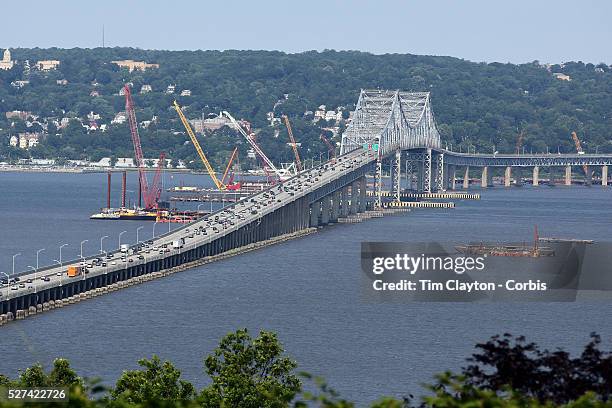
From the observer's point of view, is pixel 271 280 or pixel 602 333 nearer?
pixel 602 333

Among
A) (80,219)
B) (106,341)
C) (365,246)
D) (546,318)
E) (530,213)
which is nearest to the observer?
(106,341)

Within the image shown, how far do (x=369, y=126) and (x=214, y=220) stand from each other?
70347 millimetres

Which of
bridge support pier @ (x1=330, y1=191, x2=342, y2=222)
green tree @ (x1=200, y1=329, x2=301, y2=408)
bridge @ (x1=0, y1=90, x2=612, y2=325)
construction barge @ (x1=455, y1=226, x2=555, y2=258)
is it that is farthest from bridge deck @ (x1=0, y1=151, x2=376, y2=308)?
green tree @ (x1=200, y1=329, x2=301, y2=408)

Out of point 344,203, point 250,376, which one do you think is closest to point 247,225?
point 344,203

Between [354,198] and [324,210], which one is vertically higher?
[354,198]

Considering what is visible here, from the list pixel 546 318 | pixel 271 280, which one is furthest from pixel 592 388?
pixel 271 280

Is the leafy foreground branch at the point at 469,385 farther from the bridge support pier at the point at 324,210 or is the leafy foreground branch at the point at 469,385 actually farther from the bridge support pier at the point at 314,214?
the bridge support pier at the point at 324,210

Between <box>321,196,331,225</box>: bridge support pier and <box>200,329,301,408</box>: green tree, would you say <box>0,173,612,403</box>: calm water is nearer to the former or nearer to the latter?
<box>200,329,301,408</box>: green tree

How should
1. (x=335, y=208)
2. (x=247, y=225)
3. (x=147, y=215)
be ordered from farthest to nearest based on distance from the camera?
(x=147, y=215) < (x=335, y=208) < (x=247, y=225)

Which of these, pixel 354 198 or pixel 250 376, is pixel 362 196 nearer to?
pixel 354 198

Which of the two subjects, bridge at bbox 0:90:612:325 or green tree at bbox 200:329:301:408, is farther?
bridge at bbox 0:90:612:325

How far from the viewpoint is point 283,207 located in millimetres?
132250

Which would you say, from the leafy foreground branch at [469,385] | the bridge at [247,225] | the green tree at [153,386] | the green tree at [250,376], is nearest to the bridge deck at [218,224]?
the bridge at [247,225]

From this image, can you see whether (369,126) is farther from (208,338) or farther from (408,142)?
(208,338)
